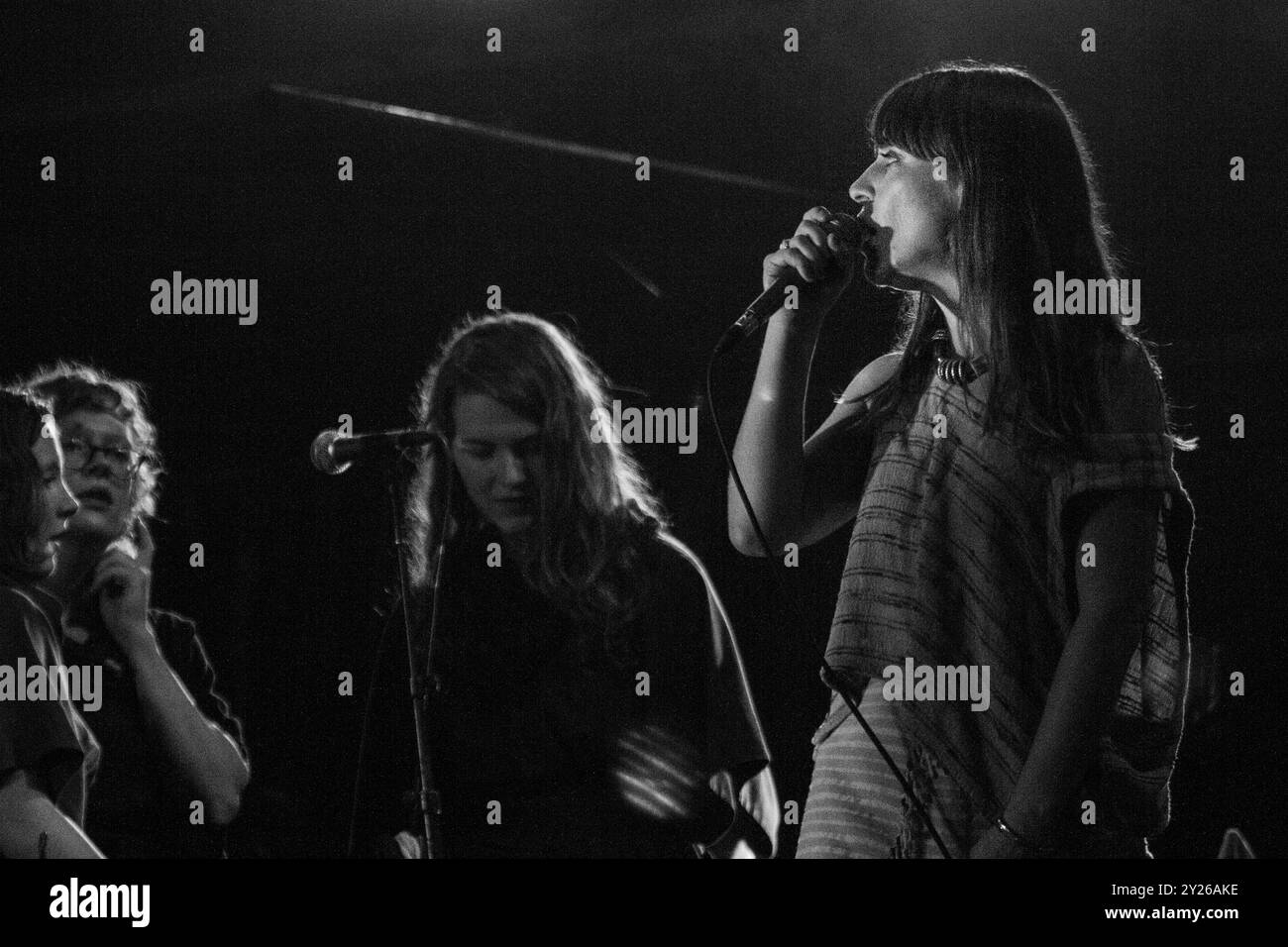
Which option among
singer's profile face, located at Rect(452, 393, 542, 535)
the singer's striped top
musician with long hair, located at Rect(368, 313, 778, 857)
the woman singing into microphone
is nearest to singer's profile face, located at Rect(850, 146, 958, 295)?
the woman singing into microphone

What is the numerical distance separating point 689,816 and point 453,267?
1.06 meters

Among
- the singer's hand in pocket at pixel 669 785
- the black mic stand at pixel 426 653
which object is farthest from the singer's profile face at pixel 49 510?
the singer's hand in pocket at pixel 669 785

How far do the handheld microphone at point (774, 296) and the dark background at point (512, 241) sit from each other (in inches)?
5.2

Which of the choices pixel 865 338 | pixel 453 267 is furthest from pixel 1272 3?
pixel 453 267

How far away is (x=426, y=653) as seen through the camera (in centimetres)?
244

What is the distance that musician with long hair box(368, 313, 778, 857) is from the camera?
2.41 meters

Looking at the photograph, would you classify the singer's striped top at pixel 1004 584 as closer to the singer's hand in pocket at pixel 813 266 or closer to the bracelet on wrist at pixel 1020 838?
the bracelet on wrist at pixel 1020 838

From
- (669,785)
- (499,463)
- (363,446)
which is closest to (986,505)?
(669,785)

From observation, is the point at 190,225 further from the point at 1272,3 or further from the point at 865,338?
the point at 1272,3

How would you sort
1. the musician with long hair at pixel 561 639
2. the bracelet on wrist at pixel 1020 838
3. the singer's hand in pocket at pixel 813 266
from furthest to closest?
the musician with long hair at pixel 561 639 → the singer's hand in pocket at pixel 813 266 → the bracelet on wrist at pixel 1020 838

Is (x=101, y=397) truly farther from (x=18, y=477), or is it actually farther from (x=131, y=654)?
(x=131, y=654)

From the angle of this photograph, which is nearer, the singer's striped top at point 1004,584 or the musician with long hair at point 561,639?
the singer's striped top at point 1004,584

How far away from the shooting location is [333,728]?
2.46m

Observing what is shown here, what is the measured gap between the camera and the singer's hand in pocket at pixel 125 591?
2.46 m
